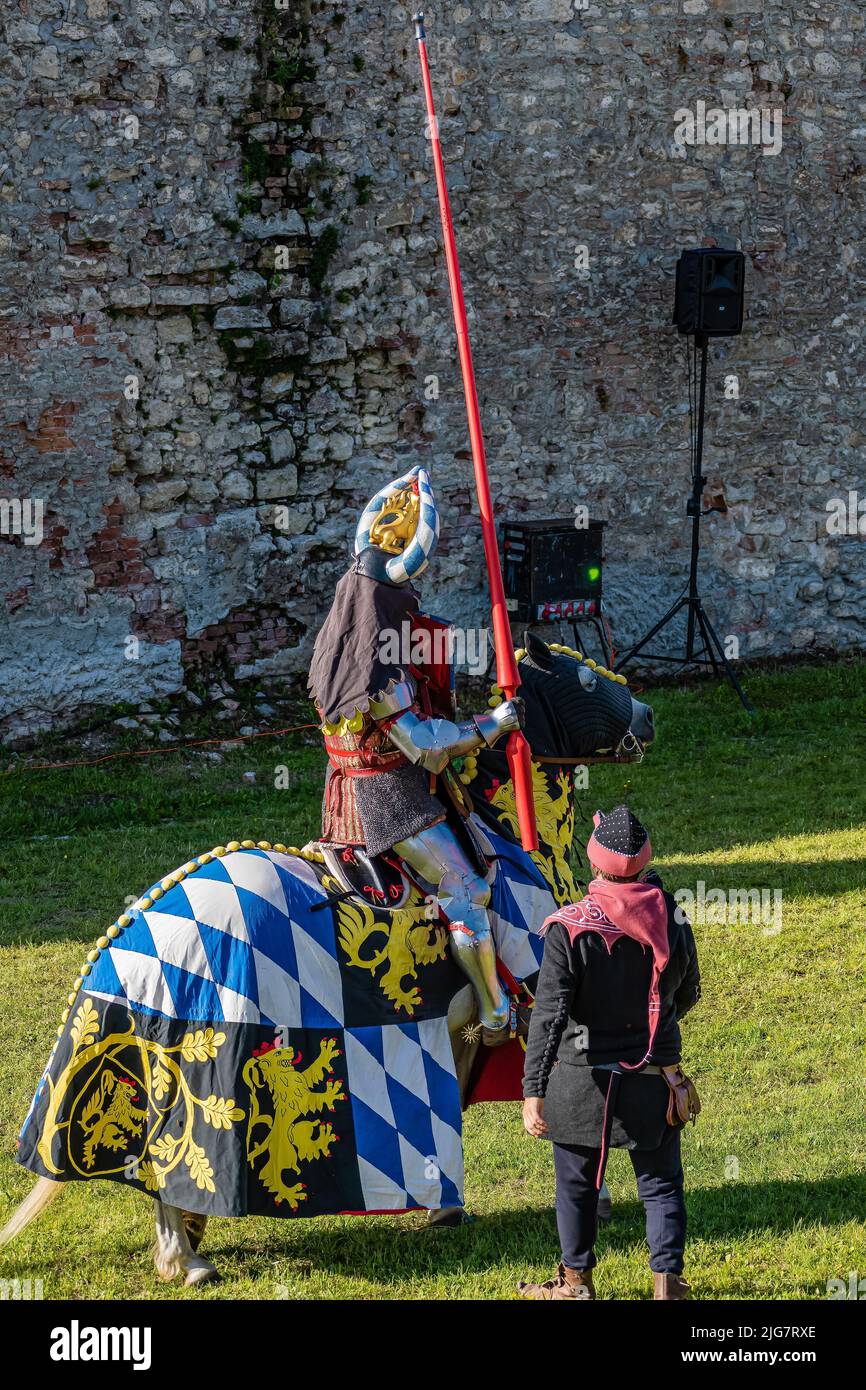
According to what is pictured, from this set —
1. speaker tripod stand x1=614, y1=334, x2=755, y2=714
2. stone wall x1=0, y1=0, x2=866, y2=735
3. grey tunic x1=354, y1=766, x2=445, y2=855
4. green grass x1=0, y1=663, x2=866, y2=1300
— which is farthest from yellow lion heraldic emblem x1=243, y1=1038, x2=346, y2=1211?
speaker tripod stand x1=614, y1=334, x2=755, y2=714

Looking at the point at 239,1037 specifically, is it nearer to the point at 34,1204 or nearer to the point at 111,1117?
the point at 111,1117

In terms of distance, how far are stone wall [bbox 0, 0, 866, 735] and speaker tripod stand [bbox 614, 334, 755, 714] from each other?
218 millimetres

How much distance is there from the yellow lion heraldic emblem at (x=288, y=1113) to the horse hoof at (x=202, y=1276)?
18.0 inches

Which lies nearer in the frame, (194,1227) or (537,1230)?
(194,1227)

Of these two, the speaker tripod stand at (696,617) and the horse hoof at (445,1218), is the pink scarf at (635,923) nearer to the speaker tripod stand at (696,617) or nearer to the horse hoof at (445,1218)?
the horse hoof at (445,1218)

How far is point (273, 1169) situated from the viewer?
444 cm

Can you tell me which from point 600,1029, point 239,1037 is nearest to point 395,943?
point 239,1037

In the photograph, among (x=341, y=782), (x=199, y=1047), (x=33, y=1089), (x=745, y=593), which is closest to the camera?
(x=199, y=1047)

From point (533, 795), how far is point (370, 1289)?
4.94ft

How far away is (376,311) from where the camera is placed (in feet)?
35.8

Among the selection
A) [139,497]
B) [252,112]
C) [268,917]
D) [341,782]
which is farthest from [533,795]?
[252,112]

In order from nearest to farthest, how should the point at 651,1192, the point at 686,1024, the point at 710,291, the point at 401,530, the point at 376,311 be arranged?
the point at 651,1192, the point at 401,530, the point at 686,1024, the point at 376,311, the point at 710,291

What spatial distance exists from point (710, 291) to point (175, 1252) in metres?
8.27

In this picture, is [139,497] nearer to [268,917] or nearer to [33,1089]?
[33,1089]
